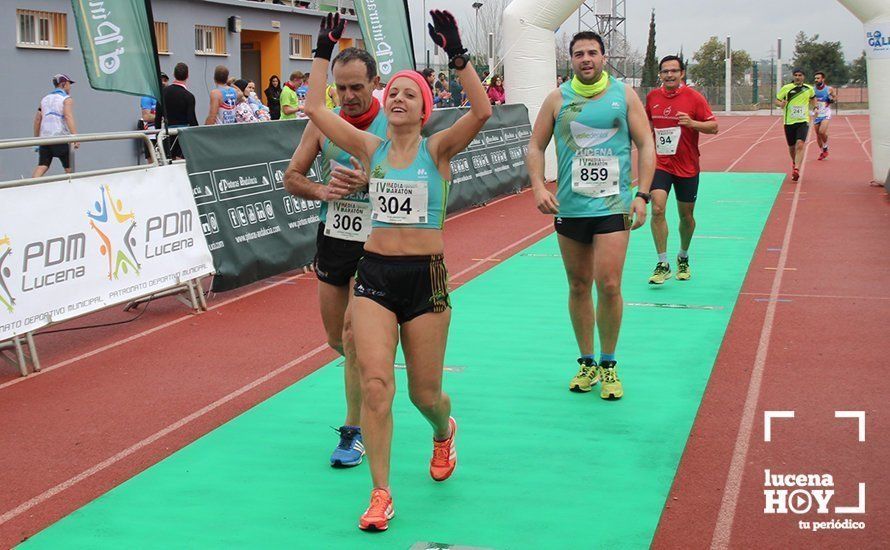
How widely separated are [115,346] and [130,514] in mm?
3976

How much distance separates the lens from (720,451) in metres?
5.93

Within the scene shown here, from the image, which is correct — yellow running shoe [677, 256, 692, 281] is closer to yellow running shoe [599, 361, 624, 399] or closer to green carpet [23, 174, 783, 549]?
green carpet [23, 174, 783, 549]

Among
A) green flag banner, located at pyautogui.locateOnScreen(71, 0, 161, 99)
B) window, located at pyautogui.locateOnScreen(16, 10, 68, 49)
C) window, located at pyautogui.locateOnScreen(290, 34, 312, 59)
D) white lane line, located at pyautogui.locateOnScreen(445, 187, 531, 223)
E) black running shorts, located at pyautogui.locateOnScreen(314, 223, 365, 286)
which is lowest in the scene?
white lane line, located at pyautogui.locateOnScreen(445, 187, 531, 223)

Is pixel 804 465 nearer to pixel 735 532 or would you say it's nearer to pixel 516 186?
pixel 735 532

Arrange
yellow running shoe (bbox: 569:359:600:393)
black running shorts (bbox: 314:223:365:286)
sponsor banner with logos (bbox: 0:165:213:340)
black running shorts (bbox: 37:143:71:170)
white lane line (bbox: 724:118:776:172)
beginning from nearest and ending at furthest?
black running shorts (bbox: 314:223:365:286) → yellow running shoe (bbox: 569:359:600:393) → sponsor banner with logos (bbox: 0:165:213:340) → black running shorts (bbox: 37:143:71:170) → white lane line (bbox: 724:118:776:172)

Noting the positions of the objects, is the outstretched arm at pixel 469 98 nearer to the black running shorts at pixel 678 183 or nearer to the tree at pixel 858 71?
the black running shorts at pixel 678 183

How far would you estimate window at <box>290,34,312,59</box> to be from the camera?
35.9 metres

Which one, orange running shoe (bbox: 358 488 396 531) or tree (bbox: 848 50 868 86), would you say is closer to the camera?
orange running shoe (bbox: 358 488 396 531)

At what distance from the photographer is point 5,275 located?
780 centimetres

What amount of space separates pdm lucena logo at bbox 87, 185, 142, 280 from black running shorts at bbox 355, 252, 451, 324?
14.9ft

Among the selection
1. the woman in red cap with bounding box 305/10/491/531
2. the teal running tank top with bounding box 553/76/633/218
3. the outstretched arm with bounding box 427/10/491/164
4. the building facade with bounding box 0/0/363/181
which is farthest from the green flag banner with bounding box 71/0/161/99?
the building facade with bounding box 0/0/363/181

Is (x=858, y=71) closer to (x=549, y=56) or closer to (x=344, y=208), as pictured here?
(x=549, y=56)

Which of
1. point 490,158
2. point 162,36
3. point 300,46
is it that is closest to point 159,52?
point 162,36

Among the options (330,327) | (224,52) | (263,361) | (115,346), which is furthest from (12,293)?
(224,52)
